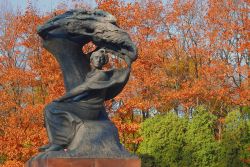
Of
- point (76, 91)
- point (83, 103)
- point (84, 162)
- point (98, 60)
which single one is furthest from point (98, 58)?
point (84, 162)

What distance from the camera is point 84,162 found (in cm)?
864

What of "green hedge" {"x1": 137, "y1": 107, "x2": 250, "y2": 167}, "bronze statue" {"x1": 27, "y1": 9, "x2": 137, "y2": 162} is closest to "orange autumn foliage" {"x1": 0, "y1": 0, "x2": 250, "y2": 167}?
"green hedge" {"x1": 137, "y1": 107, "x2": 250, "y2": 167}

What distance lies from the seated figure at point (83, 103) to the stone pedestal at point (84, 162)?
39 cm

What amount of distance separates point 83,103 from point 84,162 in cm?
106

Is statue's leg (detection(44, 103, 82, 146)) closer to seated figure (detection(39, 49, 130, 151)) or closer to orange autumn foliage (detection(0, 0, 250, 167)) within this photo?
seated figure (detection(39, 49, 130, 151))

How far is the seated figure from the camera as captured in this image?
358 inches

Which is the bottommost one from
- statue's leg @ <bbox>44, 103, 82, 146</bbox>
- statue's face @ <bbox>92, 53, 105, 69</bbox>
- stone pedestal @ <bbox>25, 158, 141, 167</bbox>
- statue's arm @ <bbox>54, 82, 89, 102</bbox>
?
stone pedestal @ <bbox>25, 158, 141, 167</bbox>

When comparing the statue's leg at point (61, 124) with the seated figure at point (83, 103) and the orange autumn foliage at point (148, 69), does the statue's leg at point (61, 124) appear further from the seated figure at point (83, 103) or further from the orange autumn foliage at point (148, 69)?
the orange autumn foliage at point (148, 69)

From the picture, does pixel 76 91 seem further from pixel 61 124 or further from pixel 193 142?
pixel 193 142

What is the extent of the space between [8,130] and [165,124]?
6.06 metres

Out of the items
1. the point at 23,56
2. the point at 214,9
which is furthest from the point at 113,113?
the point at 214,9

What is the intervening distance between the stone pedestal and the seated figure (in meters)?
0.39

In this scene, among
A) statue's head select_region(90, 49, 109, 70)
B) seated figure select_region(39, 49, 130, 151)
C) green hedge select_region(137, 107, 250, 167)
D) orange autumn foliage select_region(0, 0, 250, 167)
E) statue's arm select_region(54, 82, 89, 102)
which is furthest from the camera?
green hedge select_region(137, 107, 250, 167)

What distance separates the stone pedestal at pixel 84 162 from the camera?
8.54m
